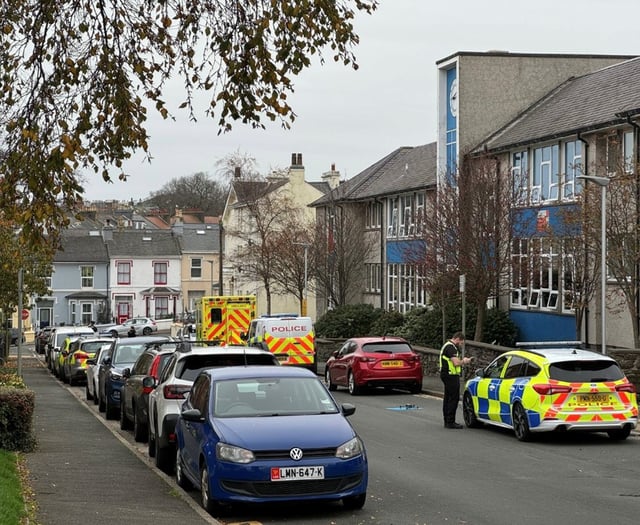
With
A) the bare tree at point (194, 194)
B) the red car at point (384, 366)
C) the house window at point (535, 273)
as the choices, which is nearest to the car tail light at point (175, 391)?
the red car at point (384, 366)

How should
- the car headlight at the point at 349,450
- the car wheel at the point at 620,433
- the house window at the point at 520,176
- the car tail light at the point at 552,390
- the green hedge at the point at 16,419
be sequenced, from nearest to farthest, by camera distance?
the car headlight at the point at 349,450 < the green hedge at the point at 16,419 < the car tail light at the point at 552,390 < the car wheel at the point at 620,433 < the house window at the point at 520,176

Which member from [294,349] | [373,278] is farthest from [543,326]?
[373,278]

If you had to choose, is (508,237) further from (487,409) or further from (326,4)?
(326,4)

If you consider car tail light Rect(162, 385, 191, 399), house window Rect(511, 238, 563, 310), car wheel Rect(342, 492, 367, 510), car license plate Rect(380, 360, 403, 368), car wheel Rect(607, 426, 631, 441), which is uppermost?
house window Rect(511, 238, 563, 310)

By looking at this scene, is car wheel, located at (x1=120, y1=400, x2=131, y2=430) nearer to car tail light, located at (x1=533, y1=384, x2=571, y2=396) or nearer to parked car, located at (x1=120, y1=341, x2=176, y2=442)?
parked car, located at (x1=120, y1=341, x2=176, y2=442)

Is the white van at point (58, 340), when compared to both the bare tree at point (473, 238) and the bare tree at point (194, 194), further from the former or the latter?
the bare tree at point (194, 194)

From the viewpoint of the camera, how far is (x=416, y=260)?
37188 mm

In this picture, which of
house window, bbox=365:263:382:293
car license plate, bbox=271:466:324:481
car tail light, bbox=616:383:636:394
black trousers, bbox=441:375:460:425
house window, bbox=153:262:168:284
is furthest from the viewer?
house window, bbox=153:262:168:284

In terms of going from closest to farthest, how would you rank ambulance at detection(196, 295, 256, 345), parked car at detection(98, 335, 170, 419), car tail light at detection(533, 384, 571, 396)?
car tail light at detection(533, 384, 571, 396), parked car at detection(98, 335, 170, 419), ambulance at detection(196, 295, 256, 345)

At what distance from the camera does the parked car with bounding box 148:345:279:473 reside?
1457cm

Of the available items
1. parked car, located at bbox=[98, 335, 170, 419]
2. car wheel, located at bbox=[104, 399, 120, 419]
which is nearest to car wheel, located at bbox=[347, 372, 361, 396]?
parked car, located at bbox=[98, 335, 170, 419]

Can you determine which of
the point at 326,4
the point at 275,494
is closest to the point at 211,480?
the point at 275,494

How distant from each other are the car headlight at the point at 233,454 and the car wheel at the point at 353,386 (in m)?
18.7

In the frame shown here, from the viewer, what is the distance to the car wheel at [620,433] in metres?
17.5
